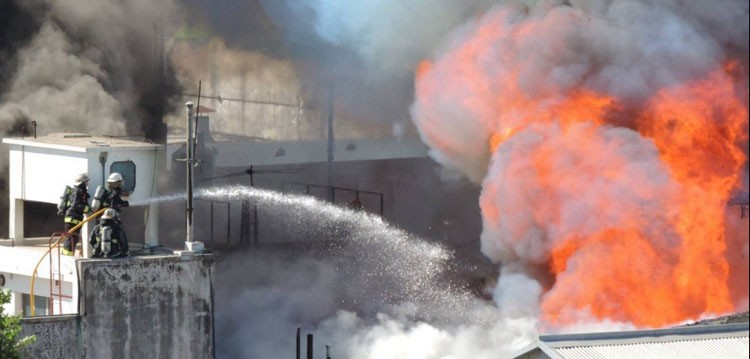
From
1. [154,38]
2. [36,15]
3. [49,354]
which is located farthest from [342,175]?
[49,354]

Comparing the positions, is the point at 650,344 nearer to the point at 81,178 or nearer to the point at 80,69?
the point at 81,178

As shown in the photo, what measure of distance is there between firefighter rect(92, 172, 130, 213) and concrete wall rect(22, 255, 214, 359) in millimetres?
960

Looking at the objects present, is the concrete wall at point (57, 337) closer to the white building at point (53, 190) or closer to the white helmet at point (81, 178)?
the white building at point (53, 190)

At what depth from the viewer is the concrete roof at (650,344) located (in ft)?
60.1

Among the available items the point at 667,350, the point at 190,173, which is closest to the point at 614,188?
the point at 667,350

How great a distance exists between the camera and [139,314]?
21.7 m

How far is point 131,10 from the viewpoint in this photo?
29.3m

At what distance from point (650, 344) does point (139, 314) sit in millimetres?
7180

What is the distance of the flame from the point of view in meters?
25.4

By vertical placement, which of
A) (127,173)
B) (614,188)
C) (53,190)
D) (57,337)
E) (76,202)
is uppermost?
(614,188)

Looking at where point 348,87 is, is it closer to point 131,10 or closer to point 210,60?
point 210,60

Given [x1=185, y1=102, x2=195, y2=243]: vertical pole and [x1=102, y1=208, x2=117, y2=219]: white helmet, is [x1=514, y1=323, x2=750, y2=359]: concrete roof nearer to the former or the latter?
[x1=185, y1=102, x2=195, y2=243]: vertical pole

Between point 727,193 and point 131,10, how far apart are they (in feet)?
37.3

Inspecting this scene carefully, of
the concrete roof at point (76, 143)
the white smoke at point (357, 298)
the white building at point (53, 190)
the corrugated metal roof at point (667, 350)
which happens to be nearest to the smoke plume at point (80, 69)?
the concrete roof at point (76, 143)
